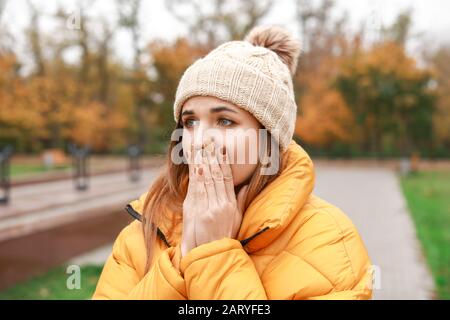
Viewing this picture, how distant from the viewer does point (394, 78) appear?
22.8 m

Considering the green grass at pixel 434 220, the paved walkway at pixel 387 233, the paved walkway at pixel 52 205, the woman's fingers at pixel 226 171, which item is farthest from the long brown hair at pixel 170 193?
the green grass at pixel 434 220

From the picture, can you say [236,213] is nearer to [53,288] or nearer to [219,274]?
[219,274]

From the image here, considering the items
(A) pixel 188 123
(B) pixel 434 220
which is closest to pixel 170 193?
(A) pixel 188 123

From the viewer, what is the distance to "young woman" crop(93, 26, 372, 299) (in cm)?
130

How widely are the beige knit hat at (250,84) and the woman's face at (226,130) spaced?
23 millimetres

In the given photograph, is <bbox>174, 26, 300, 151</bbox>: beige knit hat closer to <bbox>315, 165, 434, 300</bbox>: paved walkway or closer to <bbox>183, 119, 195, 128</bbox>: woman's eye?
<bbox>183, 119, 195, 128</bbox>: woman's eye

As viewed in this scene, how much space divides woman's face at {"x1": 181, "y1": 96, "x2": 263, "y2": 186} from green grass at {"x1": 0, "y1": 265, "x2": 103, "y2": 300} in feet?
12.0

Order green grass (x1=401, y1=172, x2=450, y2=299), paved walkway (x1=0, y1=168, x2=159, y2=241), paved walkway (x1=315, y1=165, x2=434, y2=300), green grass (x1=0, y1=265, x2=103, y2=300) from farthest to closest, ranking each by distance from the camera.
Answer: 1. paved walkway (x1=0, y1=168, x2=159, y2=241)
2. green grass (x1=401, y1=172, x2=450, y2=299)
3. paved walkway (x1=315, y1=165, x2=434, y2=300)
4. green grass (x1=0, y1=265, x2=103, y2=300)

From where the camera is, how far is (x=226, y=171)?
1.35 m

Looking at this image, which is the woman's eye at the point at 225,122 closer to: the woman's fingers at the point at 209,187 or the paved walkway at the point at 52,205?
the woman's fingers at the point at 209,187

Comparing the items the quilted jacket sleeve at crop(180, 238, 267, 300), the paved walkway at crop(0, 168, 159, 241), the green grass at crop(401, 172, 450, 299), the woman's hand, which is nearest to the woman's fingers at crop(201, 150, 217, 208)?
the woman's hand

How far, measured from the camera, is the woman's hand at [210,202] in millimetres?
1304

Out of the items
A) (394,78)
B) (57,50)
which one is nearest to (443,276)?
(394,78)
